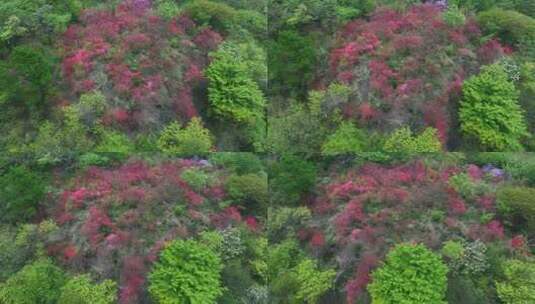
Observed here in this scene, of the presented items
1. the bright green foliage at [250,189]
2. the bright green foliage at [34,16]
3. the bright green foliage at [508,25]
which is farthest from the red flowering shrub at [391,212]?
the bright green foliage at [34,16]

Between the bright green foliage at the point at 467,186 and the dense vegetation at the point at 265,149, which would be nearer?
the dense vegetation at the point at 265,149

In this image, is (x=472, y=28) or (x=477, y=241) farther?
(x=472, y=28)

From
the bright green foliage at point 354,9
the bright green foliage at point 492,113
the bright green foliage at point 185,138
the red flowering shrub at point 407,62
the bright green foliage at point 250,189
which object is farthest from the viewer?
the bright green foliage at point 354,9

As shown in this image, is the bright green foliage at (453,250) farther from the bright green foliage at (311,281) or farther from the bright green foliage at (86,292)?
the bright green foliage at (86,292)

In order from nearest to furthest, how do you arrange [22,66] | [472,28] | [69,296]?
[69,296], [22,66], [472,28]

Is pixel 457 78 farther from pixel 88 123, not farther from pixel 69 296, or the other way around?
pixel 69 296

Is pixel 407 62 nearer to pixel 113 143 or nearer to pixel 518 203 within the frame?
pixel 518 203

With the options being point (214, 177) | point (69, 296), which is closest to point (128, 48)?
point (214, 177)
